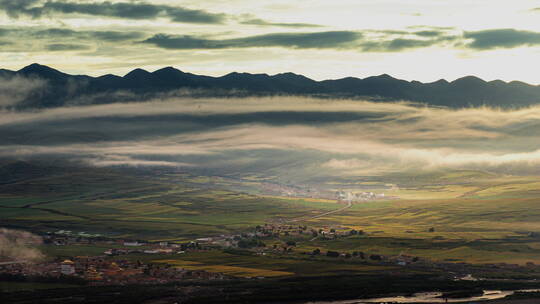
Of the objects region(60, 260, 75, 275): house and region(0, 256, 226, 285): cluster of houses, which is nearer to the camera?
region(0, 256, 226, 285): cluster of houses

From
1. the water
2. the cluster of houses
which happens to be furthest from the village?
the water

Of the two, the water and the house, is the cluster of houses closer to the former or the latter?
the house

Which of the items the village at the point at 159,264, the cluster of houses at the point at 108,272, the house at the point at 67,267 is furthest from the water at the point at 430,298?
the house at the point at 67,267

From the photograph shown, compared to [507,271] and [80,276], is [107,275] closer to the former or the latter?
[80,276]

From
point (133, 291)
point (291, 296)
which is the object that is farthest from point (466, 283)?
point (133, 291)

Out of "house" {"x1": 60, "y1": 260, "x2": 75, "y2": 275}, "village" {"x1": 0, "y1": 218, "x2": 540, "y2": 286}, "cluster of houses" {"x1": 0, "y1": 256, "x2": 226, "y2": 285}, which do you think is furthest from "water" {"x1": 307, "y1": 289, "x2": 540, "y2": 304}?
"house" {"x1": 60, "y1": 260, "x2": 75, "y2": 275}

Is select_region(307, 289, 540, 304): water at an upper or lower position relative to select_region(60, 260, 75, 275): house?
upper

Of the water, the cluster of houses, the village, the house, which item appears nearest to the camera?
the water

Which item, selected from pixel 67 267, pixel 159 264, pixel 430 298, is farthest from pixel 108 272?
pixel 430 298

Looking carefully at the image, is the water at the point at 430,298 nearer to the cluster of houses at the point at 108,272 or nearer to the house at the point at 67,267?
the cluster of houses at the point at 108,272

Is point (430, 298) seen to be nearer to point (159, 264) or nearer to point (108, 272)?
point (159, 264)

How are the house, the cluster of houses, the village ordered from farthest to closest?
the house → the village → the cluster of houses
